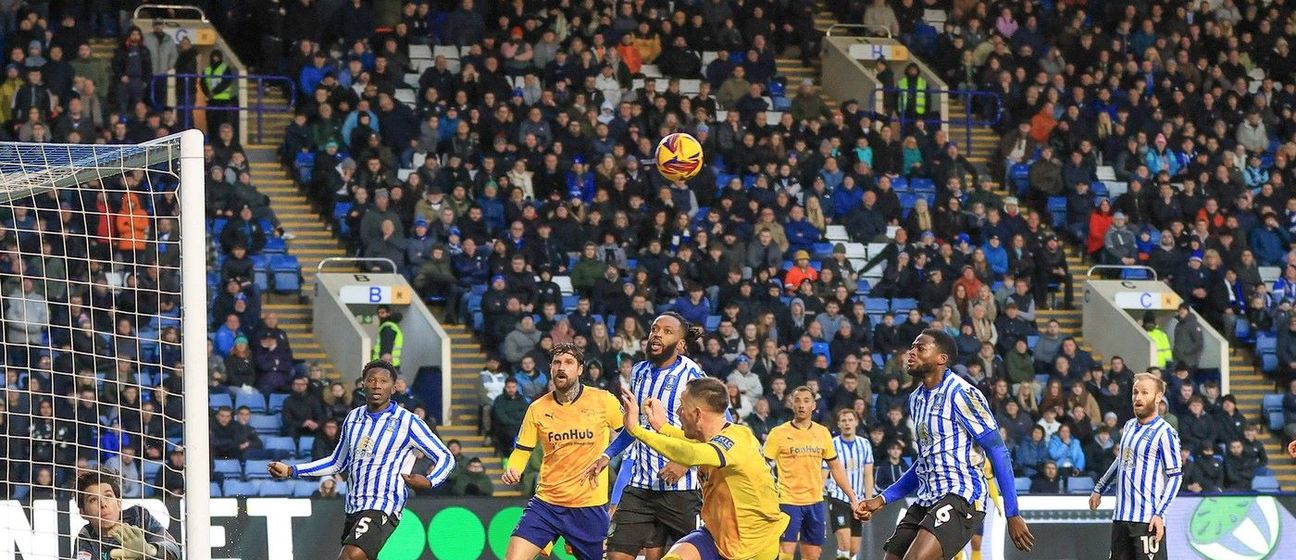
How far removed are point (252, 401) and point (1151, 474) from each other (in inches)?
440

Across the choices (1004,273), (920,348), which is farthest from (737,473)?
(1004,273)

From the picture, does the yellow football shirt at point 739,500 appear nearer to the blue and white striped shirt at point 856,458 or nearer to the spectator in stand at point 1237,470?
the blue and white striped shirt at point 856,458

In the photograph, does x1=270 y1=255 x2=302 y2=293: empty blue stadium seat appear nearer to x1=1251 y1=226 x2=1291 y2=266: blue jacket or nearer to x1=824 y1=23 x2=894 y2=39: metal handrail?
x1=824 y1=23 x2=894 y2=39: metal handrail

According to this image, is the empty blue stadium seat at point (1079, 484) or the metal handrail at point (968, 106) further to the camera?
the metal handrail at point (968, 106)

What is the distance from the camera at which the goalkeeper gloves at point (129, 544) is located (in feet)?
37.9

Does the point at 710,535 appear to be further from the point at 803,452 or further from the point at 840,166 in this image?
the point at 840,166

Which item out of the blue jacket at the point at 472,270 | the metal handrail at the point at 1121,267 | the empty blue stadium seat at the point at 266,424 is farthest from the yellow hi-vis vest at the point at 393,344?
the metal handrail at the point at 1121,267

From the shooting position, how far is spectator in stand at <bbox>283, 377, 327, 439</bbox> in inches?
813

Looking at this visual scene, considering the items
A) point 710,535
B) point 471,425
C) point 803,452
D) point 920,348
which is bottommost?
point 471,425

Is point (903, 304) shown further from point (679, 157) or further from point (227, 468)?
point (227, 468)

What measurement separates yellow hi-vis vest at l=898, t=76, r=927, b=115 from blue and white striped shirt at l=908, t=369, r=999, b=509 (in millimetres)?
18130

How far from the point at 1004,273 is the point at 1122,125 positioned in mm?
4698

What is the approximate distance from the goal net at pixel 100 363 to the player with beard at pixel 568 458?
222 centimetres

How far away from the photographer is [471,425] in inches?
904
